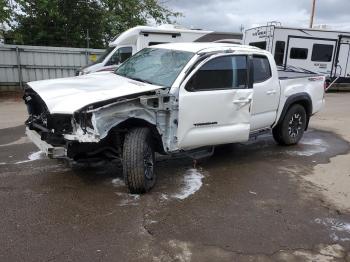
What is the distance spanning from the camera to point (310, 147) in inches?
317

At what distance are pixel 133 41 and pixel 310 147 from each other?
351 inches

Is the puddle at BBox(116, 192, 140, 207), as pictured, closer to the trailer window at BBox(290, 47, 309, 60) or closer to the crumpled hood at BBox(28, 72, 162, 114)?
the crumpled hood at BBox(28, 72, 162, 114)

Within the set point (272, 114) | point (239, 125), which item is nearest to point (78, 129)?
point (239, 125)

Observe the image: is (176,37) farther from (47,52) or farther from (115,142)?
(115,142)

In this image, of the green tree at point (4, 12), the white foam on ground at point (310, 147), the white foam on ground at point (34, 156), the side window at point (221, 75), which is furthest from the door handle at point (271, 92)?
the green tree at point (4, 12)

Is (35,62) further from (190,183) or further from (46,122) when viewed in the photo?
(190,183)

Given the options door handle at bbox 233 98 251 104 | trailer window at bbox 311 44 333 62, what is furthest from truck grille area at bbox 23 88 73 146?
trailer window at bbox 311 44 333 62

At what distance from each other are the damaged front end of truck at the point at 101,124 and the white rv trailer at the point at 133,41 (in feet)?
28.1

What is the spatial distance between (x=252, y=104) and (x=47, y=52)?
1296cm

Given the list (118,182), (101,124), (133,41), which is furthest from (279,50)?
(101,124)

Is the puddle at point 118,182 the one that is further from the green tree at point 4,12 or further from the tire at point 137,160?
the green tree at point 4,12

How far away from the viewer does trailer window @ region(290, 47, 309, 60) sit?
58.9 ft

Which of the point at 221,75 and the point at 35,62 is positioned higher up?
the point at 221,75

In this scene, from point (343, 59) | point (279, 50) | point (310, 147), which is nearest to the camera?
point (310, 147)
